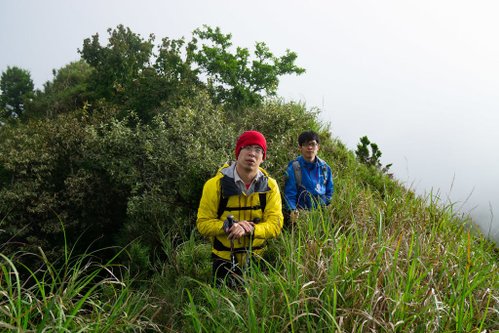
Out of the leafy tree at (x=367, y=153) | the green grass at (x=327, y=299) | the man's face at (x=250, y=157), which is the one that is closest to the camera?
the green grass at (x=327, y=299)

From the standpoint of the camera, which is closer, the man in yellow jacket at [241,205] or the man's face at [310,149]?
the man in yellow jacket at [241,205]

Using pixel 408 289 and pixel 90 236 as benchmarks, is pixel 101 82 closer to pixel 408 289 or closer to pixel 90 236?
pixel 90 236

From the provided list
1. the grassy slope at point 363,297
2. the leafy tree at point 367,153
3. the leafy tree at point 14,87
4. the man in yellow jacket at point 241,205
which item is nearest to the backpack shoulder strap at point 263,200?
the man in yellow jacket at point 241,205

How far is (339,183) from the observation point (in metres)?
7.39

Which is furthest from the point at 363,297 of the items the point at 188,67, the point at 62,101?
the point at 62,101

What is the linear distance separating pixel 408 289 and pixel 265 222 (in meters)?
1.69

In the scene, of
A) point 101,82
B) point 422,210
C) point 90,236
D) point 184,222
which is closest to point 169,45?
point 101,82

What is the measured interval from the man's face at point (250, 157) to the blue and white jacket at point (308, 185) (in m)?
1.65

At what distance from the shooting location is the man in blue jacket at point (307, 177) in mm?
5652

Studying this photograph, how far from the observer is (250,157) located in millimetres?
4039

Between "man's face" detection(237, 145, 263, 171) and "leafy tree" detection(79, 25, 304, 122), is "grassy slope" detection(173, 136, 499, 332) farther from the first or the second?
"leafy tree" detection(79, 25, 304, 122)

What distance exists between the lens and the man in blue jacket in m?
5.65

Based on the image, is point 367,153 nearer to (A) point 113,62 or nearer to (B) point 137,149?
(B) point 137,149

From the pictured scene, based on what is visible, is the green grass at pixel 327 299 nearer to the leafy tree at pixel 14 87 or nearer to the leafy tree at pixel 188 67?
the leafy tree at pixel 188 67
